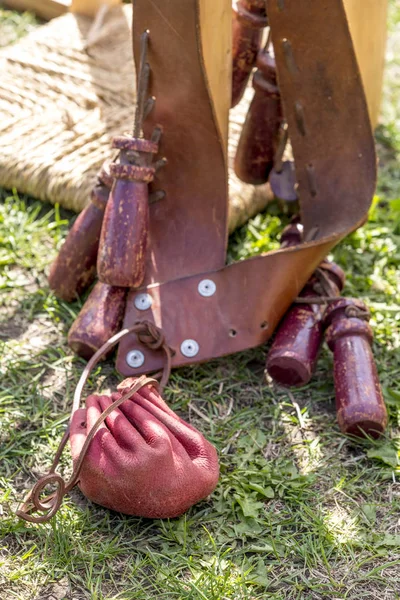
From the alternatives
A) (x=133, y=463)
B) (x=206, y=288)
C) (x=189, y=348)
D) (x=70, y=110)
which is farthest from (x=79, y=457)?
(x=70, y=110)

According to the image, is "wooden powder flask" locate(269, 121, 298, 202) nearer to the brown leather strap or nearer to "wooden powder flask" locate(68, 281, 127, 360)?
the brown leather strap

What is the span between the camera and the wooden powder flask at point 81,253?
188 centimetres

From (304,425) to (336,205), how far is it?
0.57 meters

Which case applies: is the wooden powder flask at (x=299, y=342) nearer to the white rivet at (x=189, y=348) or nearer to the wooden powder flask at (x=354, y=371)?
the wooden powder flask at (x=354, y=371)

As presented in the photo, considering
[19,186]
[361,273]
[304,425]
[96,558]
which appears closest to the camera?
[96,558]

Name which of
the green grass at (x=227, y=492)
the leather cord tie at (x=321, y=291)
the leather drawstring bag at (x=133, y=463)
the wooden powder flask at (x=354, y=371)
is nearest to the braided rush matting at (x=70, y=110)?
the green grass at (x=227, y=492)

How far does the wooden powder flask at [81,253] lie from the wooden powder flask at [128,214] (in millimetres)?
117

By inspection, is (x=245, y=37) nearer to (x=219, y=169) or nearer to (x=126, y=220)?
(x=219, y=169)

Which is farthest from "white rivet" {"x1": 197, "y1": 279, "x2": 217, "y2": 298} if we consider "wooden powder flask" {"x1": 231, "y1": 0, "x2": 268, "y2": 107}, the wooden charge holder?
"wooden powder flask" {"x1": 231, "y1": 0, "x2": 268, "y2": 107}

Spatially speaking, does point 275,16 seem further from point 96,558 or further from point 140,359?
point 96,558

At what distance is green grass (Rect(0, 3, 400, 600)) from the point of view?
1343 millimetres

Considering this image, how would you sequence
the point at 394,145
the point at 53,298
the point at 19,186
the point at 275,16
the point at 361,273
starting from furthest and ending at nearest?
the point at 394,145
the point at 19,186
the point at 361,273
the point at 53,298
the point at 275,16

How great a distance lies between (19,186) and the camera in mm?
2336

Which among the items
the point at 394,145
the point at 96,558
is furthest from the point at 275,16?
the point at 96,558
